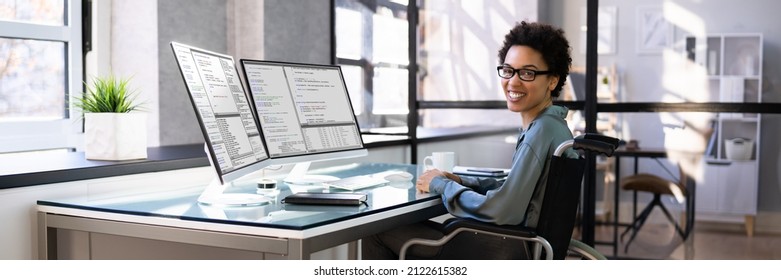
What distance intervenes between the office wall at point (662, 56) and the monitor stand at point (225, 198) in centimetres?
223

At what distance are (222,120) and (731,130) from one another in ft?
8.37

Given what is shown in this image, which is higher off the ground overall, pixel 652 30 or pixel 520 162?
pixel 652 30

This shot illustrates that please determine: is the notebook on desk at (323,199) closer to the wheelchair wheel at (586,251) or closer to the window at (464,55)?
the wheelchair wheel at (586,251)

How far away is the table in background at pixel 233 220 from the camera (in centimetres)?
190

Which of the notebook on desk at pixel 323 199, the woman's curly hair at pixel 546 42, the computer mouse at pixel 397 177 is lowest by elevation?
the notebook on desk at pixel 323 199

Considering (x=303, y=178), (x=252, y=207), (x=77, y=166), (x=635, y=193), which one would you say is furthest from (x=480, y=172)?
(x=635, y=193)

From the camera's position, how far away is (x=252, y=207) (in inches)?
84.7

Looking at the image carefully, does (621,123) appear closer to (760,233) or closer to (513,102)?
(760,233)

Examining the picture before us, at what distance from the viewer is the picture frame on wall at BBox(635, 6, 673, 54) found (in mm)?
3922

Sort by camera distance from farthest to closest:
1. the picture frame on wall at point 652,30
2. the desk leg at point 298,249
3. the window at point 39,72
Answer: the picture frame on wall at point 652,30 < the window at point 39,72 < the desk leg at point 298,249

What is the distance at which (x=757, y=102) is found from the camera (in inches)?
150

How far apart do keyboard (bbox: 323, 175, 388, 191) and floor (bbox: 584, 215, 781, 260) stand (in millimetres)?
1732

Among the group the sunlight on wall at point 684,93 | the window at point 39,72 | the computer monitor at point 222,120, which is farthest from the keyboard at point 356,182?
the sunlight on wall at point 684,93

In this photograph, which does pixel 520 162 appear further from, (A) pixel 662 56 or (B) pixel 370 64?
(B) pixel 370 64
